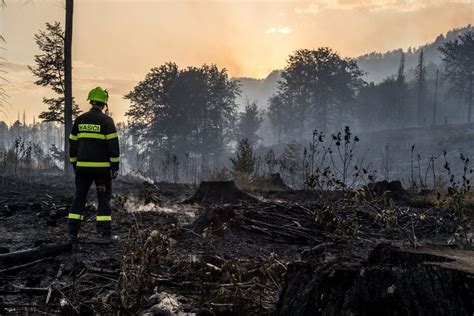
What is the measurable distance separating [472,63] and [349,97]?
1686cm

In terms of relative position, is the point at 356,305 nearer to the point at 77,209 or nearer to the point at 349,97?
the point at 77,209

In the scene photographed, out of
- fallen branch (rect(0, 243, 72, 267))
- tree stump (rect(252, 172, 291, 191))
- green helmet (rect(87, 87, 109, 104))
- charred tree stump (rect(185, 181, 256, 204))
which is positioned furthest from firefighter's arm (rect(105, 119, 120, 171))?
tree stump (rect(252, 172, 291, 191))

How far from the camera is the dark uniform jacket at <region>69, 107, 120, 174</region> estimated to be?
632 cm

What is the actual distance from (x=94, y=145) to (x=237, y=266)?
3673 mm

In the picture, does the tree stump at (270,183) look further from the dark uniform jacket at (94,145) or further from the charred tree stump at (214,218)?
the dark uniform jacket at (94,145)

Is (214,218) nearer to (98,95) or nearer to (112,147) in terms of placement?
(112,147)

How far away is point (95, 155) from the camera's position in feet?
20.8

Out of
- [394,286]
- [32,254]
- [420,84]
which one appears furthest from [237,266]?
[420,84]

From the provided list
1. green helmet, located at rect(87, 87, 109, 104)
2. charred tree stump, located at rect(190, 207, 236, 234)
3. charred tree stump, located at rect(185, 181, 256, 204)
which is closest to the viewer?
green helmet, located at rect(87, 87, 109, 104)

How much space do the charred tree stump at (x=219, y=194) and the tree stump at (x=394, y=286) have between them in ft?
23.9

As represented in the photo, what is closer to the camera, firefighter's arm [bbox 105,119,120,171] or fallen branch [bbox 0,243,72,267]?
fallen branch [bbox 0,243,72,267]

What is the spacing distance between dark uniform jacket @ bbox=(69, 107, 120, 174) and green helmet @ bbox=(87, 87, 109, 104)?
157 mm

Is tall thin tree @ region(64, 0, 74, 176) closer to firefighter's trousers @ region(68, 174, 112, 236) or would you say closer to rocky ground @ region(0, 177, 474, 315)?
rocky ground @ region(0, 177, 474, 315)

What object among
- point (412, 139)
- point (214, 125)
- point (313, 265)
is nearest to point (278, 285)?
point (313, 265)
